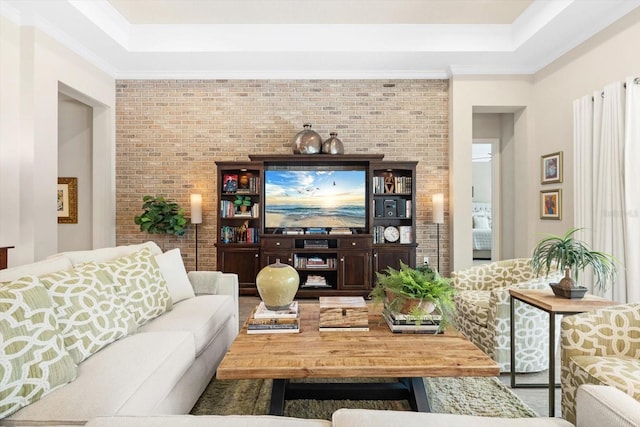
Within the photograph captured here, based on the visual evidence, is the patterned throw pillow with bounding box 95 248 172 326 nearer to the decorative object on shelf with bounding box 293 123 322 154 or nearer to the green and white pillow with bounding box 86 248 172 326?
the green and white pillow with bounding box 86 248 172 326

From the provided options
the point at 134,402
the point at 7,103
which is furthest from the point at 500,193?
the point at 7,103

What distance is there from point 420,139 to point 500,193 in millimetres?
1600

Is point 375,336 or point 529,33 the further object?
point 529,33

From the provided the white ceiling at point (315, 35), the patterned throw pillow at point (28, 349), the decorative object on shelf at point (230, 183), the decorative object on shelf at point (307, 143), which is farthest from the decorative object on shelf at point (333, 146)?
the patterned throw pillow at point (28, 349)

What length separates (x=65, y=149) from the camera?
559 cm

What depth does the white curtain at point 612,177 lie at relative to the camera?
336 centimetres

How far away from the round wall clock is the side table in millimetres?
2569

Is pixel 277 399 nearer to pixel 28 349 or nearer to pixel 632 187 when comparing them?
pixel 28 349

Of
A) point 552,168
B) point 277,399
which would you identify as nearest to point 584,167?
point 552,168

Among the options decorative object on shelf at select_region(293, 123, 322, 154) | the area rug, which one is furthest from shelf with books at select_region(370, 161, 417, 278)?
the area rug

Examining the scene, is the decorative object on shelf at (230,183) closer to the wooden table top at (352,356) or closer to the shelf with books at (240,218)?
the shelf with books at (240,218)

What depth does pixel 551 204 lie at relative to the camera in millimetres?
4758

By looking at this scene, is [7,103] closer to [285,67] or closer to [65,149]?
[65,149]

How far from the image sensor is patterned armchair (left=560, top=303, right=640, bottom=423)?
173 cm
